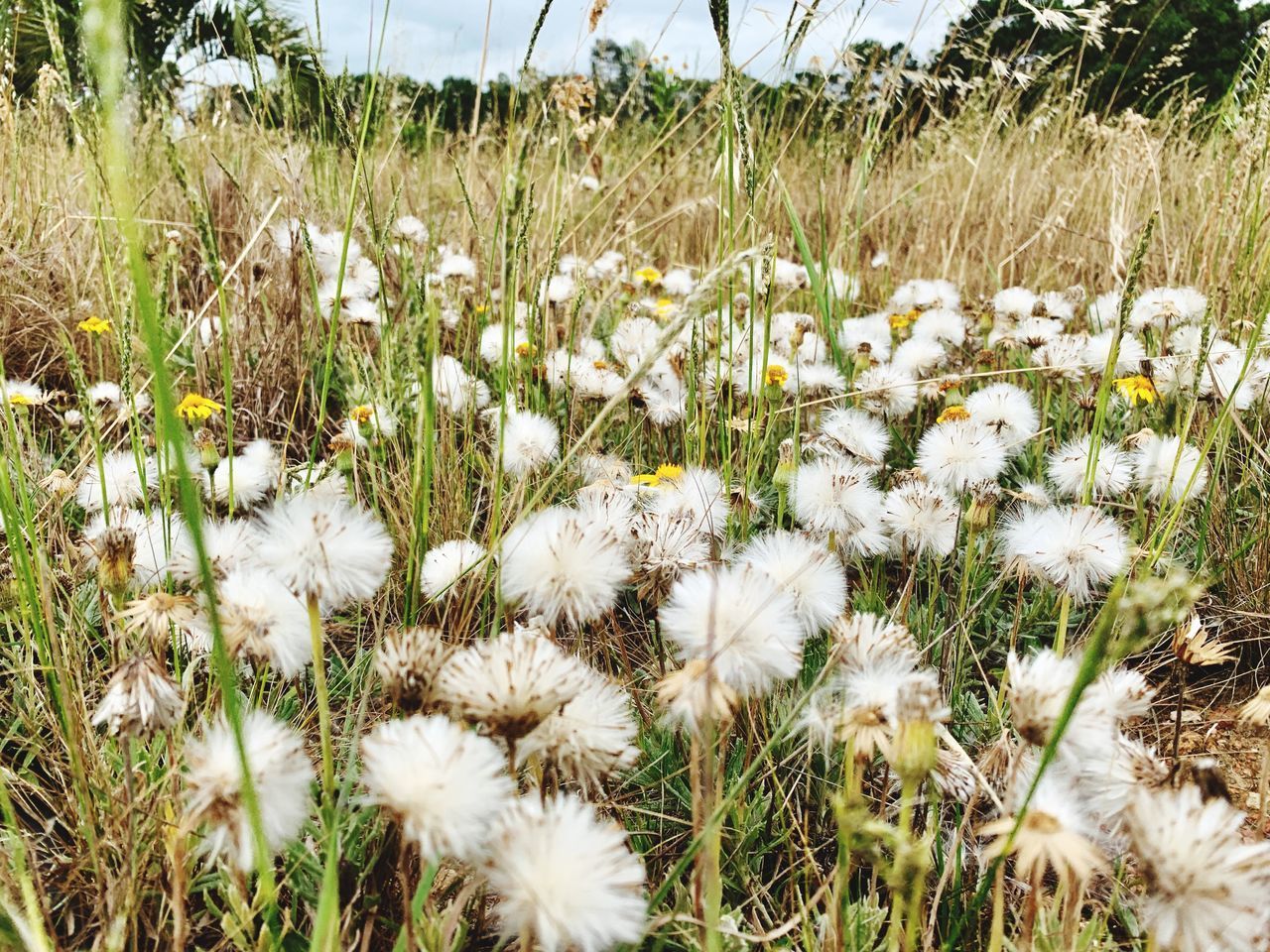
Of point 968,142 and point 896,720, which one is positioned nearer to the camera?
point 896,720

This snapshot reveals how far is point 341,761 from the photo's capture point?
1270 millimetres

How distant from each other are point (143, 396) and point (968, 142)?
194 inches

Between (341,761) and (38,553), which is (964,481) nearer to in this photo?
(341,761)

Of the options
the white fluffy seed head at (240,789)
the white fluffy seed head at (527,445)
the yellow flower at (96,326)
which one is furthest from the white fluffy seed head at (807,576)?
the yellow flower at (96,326)

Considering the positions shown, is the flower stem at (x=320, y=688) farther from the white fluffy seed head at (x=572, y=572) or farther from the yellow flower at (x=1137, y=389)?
the yellow flower at (x=1137, y=389)

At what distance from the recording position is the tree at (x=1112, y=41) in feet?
7.49

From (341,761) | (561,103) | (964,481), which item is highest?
(561,103)

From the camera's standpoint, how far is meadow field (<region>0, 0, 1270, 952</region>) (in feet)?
2.45

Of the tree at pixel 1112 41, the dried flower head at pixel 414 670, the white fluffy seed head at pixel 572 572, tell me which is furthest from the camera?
the tree at pixel 1112 41

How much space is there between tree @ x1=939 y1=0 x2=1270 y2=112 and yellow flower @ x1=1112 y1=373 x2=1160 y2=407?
2.64 ft

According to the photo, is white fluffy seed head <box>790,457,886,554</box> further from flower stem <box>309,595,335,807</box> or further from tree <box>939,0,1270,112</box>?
tree <box>939,0,1270,112</box>

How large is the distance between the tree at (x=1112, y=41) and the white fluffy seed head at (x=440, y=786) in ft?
5.96

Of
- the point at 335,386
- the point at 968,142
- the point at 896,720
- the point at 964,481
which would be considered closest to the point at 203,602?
the point at 896,720

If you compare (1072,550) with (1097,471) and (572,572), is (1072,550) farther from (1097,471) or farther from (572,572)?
(572,572)
